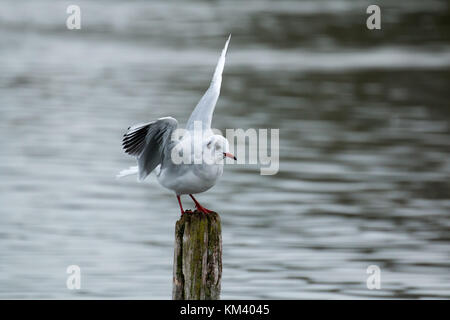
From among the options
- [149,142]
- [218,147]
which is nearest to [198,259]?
[218,147]

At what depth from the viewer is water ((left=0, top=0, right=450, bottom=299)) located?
1169 centimetres

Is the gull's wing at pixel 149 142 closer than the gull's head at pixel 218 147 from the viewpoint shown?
No

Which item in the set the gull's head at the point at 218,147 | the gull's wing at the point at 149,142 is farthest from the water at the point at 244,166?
the gull's head at the point at 218,147

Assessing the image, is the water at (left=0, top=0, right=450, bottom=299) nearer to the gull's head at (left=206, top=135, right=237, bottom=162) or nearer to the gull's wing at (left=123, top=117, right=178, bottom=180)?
the gull's wing at (left=123, top=117, right=178, bottom=180)

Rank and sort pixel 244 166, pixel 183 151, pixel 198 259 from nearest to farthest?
1. pixel 198 259
2. pixel 183 151
3. pixel 244 166

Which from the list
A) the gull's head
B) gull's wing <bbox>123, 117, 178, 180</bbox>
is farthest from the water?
the gull's head

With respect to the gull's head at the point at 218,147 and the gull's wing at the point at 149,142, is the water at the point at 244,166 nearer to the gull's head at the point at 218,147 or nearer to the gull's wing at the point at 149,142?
the gull's wing at the point at 149,142

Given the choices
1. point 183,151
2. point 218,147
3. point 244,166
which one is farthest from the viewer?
point 244,166

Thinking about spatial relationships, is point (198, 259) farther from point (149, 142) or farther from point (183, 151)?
point (149, 142)

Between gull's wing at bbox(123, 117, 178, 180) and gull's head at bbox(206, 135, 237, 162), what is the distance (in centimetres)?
37

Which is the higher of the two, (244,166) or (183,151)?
(244,166)

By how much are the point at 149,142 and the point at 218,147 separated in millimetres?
736

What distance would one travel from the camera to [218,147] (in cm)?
680

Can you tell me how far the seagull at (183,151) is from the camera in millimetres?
6797
